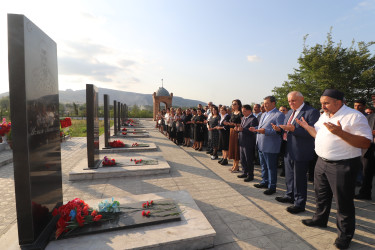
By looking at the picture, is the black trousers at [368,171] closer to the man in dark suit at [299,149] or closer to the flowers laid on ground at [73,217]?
the man in dark suit at [299,149]

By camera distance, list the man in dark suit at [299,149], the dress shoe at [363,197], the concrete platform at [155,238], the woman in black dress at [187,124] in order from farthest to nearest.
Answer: the woman in black dress at [187,124] → the dress shoe at [363,197] → the man in dark suit at [299,149] → the concrete platform at [155,238]

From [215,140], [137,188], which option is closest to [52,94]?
[137,188]

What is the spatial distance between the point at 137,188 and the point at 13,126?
2.82 m

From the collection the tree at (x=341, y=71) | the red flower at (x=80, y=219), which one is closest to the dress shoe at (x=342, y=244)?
the red flower at (x=80, y=219)

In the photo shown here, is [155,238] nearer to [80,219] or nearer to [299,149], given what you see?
[80,219]

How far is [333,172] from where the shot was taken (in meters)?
2.55

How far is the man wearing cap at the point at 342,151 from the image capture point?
2332 mm

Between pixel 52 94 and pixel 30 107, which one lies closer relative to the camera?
pixel 30 107

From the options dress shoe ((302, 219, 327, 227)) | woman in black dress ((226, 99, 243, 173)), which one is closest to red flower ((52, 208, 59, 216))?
dress shoe ((302, 219, 327, 227))

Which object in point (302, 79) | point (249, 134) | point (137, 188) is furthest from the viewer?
point (302, 79)

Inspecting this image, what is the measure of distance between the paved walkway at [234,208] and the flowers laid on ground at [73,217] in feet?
3.76

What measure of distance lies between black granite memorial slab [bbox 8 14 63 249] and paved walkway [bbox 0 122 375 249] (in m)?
1.08

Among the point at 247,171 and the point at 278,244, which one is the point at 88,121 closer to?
the point at 247,171

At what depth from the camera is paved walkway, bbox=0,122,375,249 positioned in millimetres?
2596
